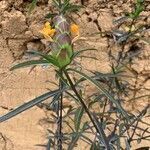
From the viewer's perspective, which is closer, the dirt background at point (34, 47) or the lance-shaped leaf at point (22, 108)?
the lance-shaped leaf at point (22, 108)

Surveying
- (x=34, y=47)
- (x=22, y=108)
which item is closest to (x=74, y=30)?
(x=22, y=108)

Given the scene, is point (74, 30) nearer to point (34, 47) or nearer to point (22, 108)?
point (22, 108)

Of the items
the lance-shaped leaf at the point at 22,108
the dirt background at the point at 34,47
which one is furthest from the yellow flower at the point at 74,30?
the dirt background at the point at 34,47

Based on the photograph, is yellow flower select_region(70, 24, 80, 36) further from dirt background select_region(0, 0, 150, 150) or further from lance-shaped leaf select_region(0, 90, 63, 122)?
dirt background select_region(0, 0, 150, 150)

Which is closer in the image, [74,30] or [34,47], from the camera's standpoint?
[74,30]

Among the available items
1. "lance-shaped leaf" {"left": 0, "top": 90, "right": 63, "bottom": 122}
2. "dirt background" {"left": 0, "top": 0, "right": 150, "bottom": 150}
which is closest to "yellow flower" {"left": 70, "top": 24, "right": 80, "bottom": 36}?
"lance-shaped leaf" {"left": 0, "top": 90, "right": 63, "bottom": 122}

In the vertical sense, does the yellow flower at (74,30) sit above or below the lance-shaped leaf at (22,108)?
above

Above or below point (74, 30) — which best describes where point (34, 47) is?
above

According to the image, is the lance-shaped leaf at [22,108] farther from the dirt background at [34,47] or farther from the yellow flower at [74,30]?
the dirt background at [34,47]
